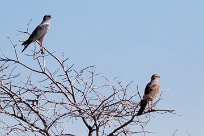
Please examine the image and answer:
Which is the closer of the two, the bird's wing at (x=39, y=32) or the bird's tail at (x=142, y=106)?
the bird's tail at (x=142, y=106)

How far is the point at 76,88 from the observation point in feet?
25.0

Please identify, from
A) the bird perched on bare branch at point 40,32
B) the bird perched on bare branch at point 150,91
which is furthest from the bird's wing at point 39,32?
the bird perched on bare branch at point 150,91

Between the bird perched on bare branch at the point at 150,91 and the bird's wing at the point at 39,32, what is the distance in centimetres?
266

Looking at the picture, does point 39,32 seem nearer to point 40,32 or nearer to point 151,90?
point 40,32

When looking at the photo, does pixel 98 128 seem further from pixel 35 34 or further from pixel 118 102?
pixel 35 34

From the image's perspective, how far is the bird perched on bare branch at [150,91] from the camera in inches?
281

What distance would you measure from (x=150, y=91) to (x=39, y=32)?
11.0 feet

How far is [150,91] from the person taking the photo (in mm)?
8430

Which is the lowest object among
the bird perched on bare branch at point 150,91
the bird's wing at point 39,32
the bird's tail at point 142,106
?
the bird's tail at point 142,106

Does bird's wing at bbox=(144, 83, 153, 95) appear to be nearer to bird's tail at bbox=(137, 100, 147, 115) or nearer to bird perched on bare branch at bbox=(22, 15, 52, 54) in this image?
bird's tail at bbox=(137, 100, 147, 115)

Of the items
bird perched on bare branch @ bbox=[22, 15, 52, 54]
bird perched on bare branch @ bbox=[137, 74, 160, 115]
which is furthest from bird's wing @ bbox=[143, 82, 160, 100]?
bird perched on bare branch @ bbox=[22, 15, 52, 54]

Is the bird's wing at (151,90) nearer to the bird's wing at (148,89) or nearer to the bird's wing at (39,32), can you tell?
the bird's wing at (148,89)

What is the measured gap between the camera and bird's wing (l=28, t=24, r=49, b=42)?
10.2 m

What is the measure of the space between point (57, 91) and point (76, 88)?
31 centimetres
